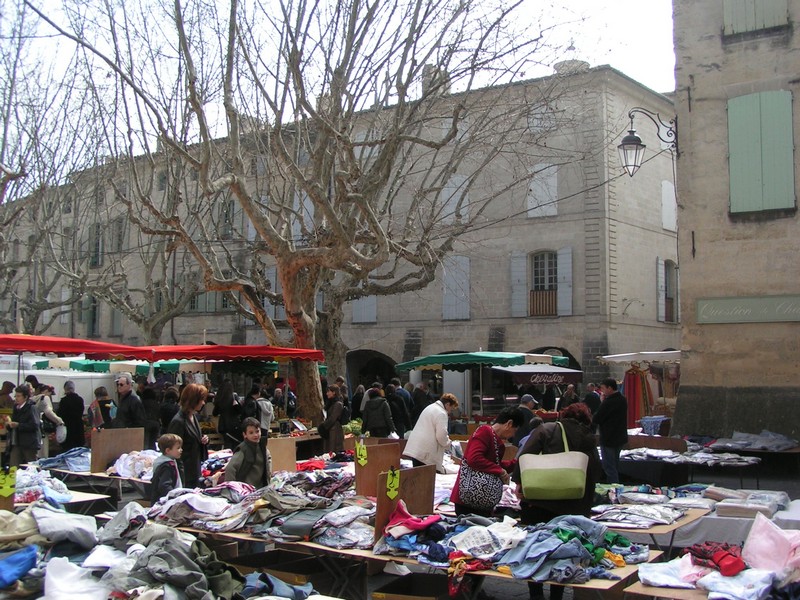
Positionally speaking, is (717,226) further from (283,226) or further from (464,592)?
(464,592)

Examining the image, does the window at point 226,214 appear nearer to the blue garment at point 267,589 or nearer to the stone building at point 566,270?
the stone building at point 566,270

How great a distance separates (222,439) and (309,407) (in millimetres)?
1865

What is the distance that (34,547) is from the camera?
580cm

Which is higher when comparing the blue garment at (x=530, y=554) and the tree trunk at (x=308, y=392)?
the tree trunk at (x=308, y=392)

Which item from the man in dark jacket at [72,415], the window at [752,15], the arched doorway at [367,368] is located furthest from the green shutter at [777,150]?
the arched doorway at [367,368]

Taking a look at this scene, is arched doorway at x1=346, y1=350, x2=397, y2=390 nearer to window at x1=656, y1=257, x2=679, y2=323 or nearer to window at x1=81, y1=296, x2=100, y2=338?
window at x1=656, y1=257, x2=679, y2=323

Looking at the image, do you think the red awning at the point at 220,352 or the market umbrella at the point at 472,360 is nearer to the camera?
the red awning at the point at 220,352

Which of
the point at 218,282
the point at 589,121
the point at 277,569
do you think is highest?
the point at 589,121

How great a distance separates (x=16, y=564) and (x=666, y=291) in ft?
88.2

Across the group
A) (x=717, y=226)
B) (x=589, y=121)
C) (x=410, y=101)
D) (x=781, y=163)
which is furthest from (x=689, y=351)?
(x=589, y=121)

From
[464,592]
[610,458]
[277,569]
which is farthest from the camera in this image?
[610,458]

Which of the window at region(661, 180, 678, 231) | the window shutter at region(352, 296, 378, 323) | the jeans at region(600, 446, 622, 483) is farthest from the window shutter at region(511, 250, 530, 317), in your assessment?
the jeans at region(600, 446, 622, 483)

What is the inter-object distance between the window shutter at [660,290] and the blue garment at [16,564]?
83.8 ft

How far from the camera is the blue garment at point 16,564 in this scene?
5.44 m
